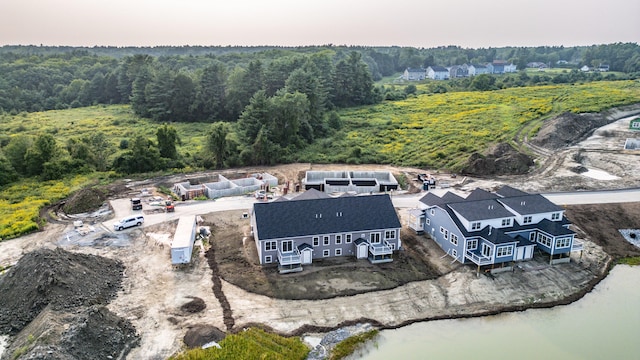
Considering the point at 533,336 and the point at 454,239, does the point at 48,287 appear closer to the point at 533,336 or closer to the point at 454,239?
the point at 454,239

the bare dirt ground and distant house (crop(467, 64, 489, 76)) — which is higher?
distant house (crop(467, 64, 489, 76))

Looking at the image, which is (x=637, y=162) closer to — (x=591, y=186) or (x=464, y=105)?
(x=591, y=186)

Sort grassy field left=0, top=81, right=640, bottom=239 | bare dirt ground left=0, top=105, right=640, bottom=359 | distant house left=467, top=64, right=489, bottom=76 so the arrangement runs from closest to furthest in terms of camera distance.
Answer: bare dirt ground left=0, top=105, right=640, bottom=359, grassy field left=0, top=81, right=640, bottom=239, distant house left=467, top=64, right=489, bottom=76

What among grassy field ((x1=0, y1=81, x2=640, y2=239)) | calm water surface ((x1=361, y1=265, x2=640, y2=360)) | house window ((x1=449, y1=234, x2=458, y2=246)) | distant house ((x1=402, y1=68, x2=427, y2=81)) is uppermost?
distant house ((x1=402, y1=68, x2=427, y2=81))

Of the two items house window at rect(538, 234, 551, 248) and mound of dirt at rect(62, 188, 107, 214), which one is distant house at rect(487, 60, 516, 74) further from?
mound of dirt at rect(62, 188, 107, 214)

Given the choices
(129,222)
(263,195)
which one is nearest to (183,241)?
(129,222)

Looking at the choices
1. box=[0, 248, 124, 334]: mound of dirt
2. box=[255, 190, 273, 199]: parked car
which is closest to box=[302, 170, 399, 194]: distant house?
box=[255, 190, 273, 199]: parked car
